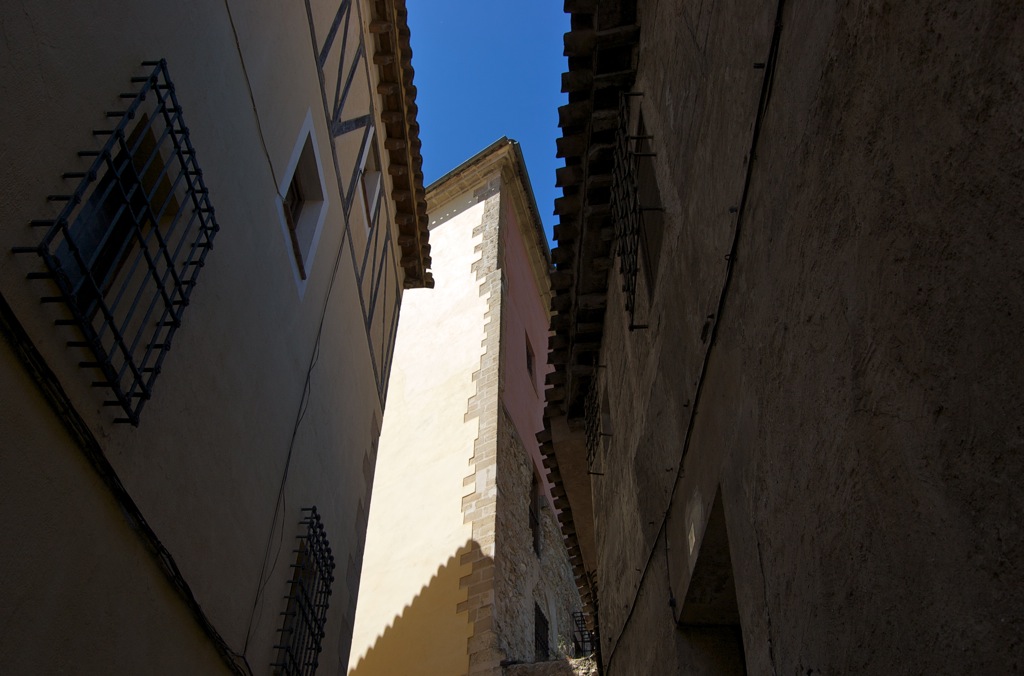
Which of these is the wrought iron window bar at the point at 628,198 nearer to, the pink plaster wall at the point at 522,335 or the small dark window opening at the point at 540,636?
the small dark window opening at the point at 540,636

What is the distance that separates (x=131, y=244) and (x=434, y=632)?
9.43m

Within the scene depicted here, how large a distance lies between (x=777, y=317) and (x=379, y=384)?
718 cm

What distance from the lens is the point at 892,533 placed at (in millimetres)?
2230

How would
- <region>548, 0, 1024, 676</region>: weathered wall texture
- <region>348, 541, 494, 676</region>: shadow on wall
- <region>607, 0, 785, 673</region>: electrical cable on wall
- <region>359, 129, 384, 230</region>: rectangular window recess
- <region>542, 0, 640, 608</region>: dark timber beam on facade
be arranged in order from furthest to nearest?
<region>348, 541, 494, 676</region>: shadow on wall, <region>359, 129, 384, 230</region>: rectangular window recess, <region>542, 0, 640, 608</region>: dark timber beam on facade, <region>607, 0, 785, 673</region>: electrical cable on wall, <region>548, 0, 1024, 676</region>: weathered wall texture

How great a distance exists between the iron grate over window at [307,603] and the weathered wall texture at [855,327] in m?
2.83

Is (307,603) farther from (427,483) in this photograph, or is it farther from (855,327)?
(427,483)

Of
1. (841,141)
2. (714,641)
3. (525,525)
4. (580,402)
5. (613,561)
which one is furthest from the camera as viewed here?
(525,525)

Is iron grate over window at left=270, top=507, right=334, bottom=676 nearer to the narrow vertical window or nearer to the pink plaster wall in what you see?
the pink plaster wall

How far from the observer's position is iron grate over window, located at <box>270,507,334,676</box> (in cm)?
624

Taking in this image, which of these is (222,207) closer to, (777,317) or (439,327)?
(777,317)

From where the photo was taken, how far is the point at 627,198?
19.5 feet

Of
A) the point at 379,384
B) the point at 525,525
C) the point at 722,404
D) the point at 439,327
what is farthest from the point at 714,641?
the point at 439,327

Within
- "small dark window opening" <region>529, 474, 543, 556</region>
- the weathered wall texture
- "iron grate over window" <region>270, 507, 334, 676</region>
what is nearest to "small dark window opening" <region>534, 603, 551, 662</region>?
"small dark window opening" <region>529, 474, 543, 556</region>

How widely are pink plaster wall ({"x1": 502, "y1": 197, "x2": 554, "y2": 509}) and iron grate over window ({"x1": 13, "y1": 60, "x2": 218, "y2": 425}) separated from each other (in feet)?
36.9
